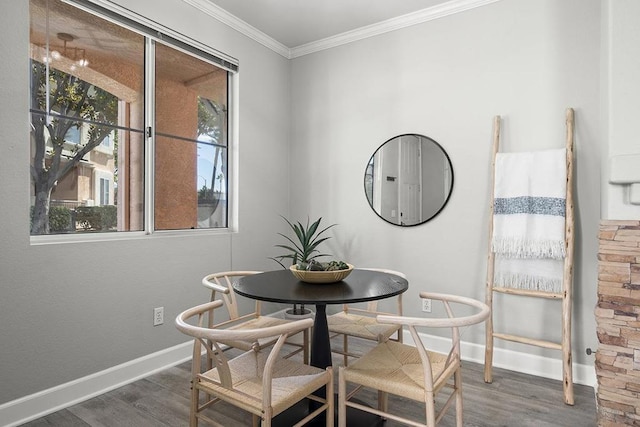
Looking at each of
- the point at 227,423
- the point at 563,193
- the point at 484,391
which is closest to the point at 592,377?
the point at 484,391

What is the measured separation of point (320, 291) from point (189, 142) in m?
1.79

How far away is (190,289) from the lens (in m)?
2.85

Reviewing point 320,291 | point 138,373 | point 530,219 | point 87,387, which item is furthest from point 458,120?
point 87,387

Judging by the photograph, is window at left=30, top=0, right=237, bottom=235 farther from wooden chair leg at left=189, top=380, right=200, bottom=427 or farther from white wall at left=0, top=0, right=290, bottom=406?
wooden chair leg at left=189, top=380, right=200, bottom=427

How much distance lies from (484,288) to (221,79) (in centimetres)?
264

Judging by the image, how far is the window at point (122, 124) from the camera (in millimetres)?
2184

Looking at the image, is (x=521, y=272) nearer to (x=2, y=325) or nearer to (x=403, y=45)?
(x=403, y=45)

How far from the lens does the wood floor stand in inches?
79.3

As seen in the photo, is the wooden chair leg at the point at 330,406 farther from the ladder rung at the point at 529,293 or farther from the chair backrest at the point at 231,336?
the ladder rung at the point at 529,293

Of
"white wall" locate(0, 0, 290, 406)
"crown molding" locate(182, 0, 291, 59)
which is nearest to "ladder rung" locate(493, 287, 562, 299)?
"white wall" locate(0, 0, 290, 406)

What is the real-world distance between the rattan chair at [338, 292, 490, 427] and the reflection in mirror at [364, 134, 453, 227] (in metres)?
1.31

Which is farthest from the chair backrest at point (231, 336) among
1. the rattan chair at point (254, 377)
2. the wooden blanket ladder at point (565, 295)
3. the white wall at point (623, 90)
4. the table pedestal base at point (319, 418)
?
the wooden blanket ladder at point (565, 295)

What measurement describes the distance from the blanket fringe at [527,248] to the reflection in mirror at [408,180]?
0.54 metres

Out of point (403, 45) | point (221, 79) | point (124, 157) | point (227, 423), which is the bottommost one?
point (227, 423)
